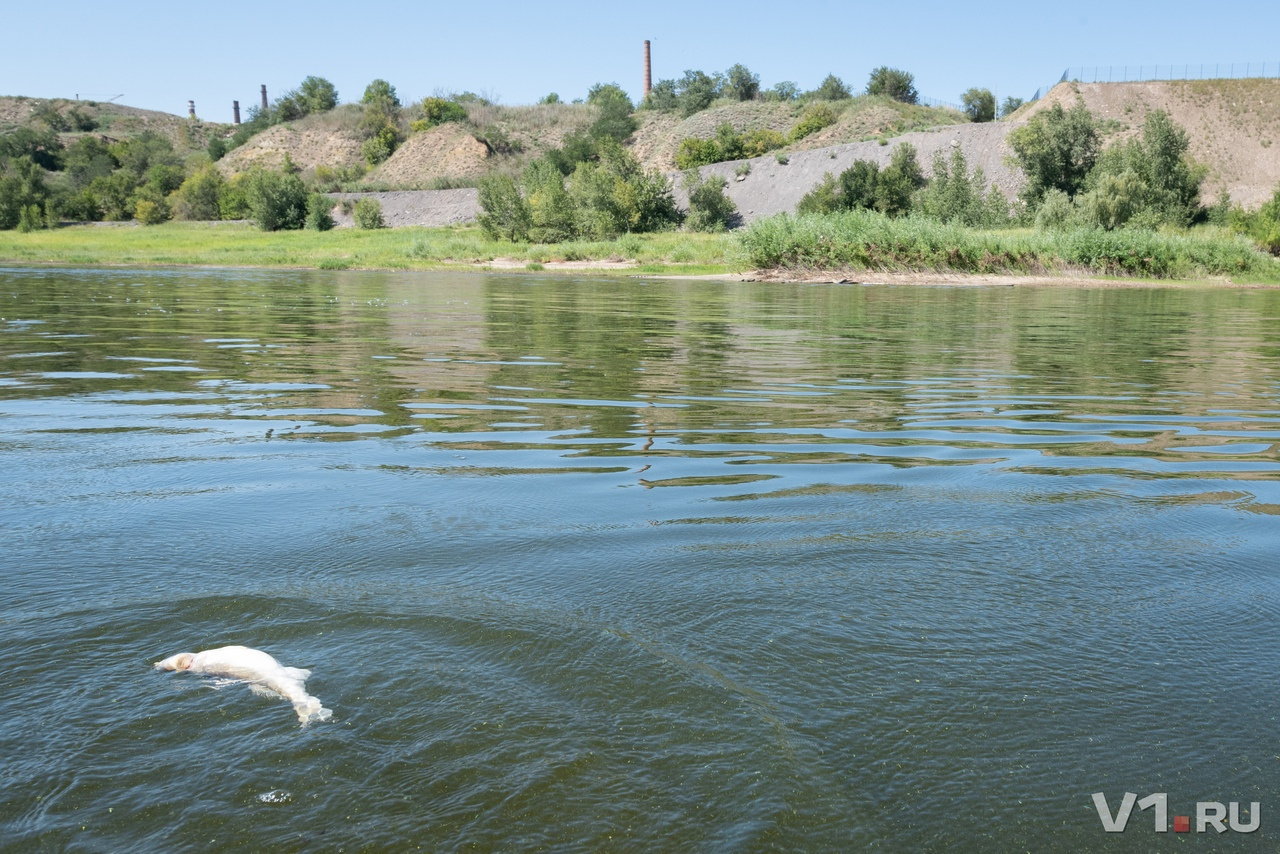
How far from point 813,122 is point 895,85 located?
87.0ft

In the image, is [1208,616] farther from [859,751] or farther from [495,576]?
[495,576]

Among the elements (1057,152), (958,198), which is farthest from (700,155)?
(1057,152)

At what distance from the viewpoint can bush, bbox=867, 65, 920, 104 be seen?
4525 inches

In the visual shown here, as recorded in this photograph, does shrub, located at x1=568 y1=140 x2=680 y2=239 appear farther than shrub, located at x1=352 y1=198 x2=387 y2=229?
No

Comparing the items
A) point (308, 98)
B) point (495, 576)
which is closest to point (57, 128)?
point (308, 98)

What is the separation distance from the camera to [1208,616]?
384 centimetres

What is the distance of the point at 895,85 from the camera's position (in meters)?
115

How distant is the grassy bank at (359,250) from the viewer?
5484 cm

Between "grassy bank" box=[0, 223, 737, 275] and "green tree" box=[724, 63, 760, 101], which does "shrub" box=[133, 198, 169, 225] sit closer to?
"grassy bank" box=[0, 223, 737, 275]

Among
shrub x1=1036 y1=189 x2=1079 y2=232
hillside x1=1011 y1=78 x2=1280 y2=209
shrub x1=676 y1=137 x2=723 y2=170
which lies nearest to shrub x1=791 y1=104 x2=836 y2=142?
shrub x1=676 y1=137 x2=723 y2=170

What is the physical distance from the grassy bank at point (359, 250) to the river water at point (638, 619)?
133 feet

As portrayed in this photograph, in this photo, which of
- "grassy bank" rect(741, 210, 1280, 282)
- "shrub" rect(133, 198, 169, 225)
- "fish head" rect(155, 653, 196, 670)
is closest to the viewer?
"fish head" rect(155, 653, 196, 670)

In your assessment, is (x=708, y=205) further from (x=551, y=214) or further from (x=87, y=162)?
(x=87, y=162)

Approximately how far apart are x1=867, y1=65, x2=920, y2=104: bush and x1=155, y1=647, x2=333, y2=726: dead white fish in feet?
402
